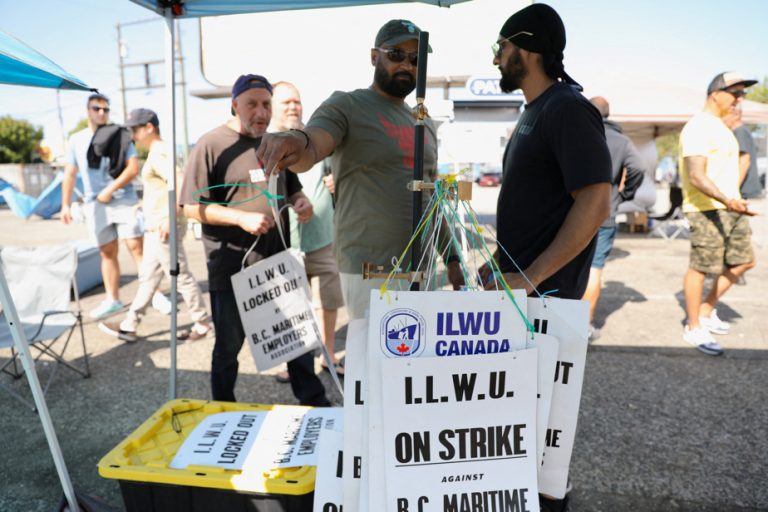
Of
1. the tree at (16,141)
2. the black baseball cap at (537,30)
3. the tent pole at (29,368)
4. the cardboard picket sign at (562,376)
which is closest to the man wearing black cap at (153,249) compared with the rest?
the tent pole at (29,368)

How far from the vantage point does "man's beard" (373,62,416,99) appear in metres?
2.16

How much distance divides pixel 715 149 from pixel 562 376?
3.33 meters

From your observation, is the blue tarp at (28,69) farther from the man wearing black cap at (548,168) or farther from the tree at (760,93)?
the tree at (760,93)

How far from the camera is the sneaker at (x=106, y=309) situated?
16.6 feet

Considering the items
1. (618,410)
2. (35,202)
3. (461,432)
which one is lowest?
(618,410)

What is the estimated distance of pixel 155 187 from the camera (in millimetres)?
4379

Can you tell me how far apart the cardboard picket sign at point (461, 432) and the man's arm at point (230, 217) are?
55.8 inches

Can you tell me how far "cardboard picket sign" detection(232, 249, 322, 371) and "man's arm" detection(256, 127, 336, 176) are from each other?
2.63 feet

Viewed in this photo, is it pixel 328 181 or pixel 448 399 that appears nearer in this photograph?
pixel 448 399

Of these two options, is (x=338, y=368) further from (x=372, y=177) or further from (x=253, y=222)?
(x=372, y=177)

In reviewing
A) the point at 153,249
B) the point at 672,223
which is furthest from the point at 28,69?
the point at 672,223

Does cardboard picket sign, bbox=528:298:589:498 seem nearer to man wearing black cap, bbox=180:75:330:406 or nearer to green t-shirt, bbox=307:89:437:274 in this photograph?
green t-shirt, bbox=307:89:437:274

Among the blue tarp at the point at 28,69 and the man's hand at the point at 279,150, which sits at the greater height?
the blue tarp at the point at 28,69

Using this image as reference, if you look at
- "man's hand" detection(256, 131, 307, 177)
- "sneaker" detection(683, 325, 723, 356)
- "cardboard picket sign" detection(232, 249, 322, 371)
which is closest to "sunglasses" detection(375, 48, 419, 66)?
"man's hand" detection(256, 131, 307, 177)
